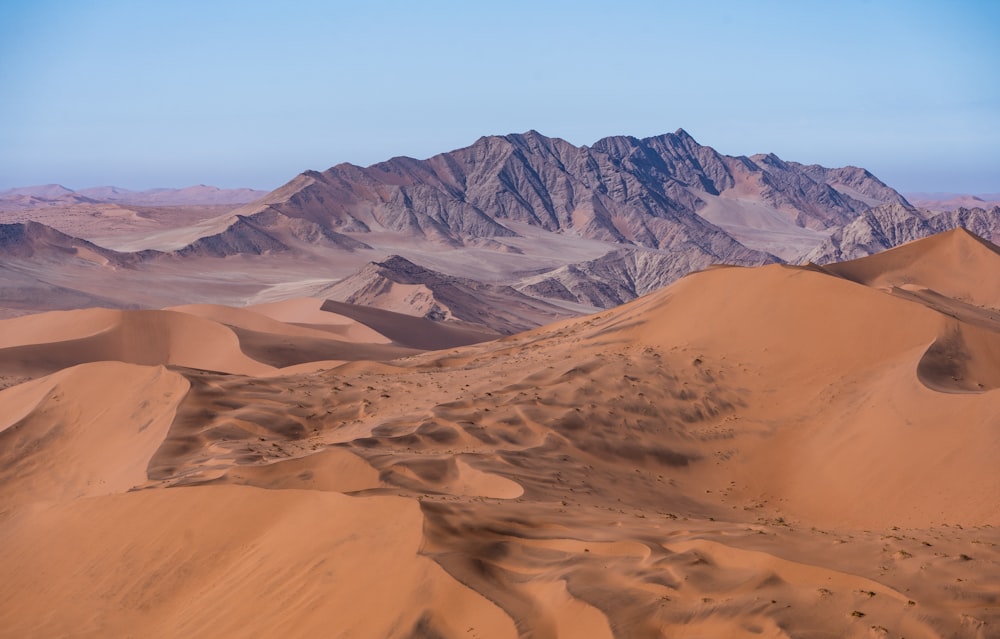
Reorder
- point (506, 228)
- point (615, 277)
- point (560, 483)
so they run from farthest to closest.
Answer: point (506, 228), point (615, 277), point (560, 483)

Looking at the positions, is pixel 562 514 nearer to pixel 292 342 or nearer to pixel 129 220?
pixel 292 342

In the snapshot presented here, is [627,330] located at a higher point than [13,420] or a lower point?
higher

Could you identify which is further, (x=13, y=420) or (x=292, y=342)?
(x=292, y=342)

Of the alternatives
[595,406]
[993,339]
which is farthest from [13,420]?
[993,339]

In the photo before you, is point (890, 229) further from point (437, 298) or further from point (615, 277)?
point (437, 298)

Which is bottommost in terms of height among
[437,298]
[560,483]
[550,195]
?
[437,298]

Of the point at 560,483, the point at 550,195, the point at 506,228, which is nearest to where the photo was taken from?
the point at 560,483

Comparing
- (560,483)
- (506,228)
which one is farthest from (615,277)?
(560,483)

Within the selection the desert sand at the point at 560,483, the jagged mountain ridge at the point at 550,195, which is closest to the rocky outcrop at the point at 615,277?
the jagged mountain ridge at the point at 550,195

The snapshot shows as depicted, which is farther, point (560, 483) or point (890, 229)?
point (890, 229)
